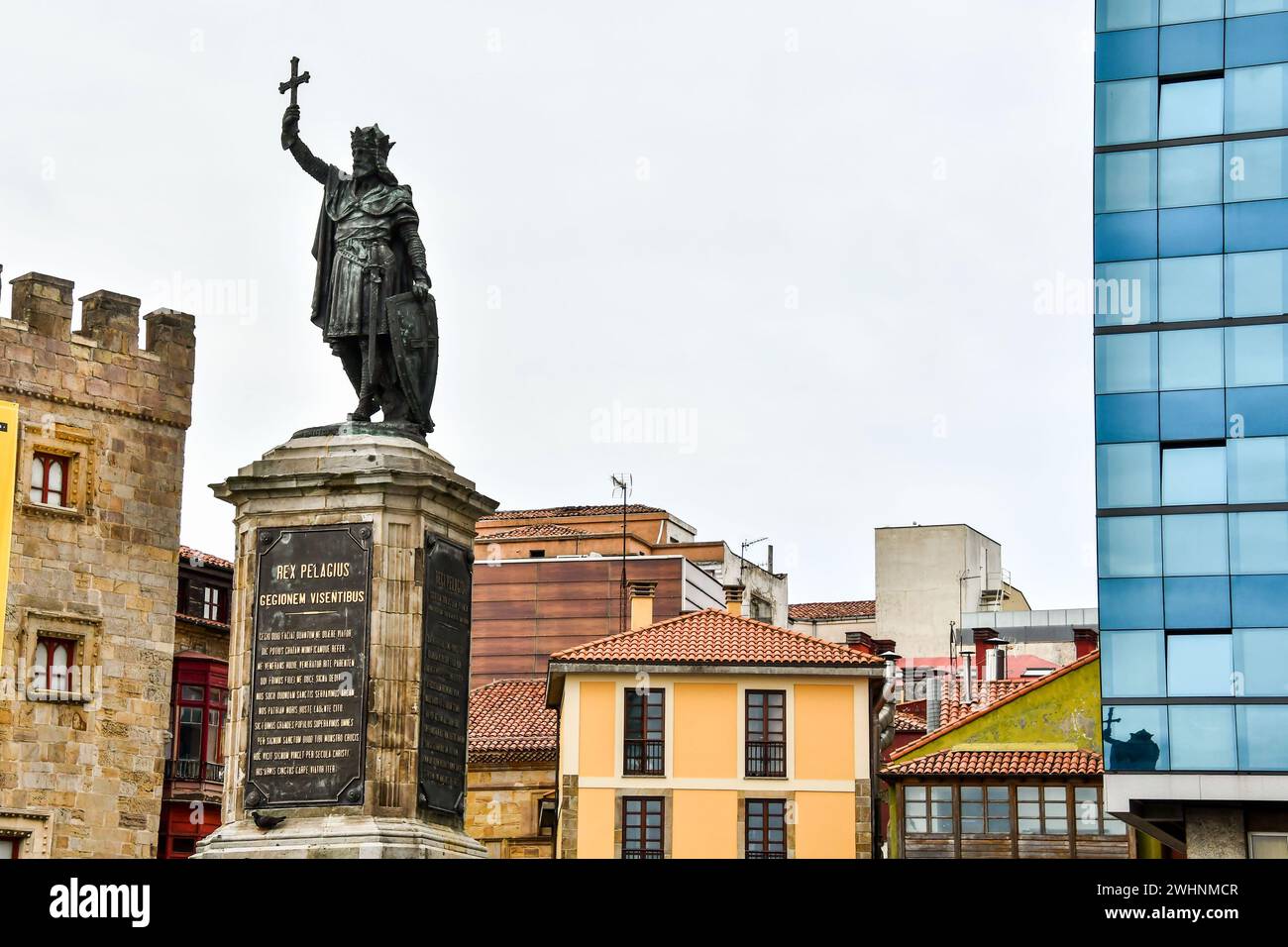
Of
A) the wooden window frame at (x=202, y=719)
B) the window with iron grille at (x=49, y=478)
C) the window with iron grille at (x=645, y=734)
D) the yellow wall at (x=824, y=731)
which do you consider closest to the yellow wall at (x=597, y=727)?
the window with iron grille at (x=645, y=734)

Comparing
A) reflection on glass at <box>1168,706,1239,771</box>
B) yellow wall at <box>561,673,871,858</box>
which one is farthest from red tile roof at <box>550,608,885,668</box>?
reflection on glass at <box>1168,706,1239,771</box>

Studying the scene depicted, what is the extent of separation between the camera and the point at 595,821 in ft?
177

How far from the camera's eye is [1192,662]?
45344 mm

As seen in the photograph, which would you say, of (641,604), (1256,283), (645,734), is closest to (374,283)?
(1256,283)

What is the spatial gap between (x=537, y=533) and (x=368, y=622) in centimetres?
5658

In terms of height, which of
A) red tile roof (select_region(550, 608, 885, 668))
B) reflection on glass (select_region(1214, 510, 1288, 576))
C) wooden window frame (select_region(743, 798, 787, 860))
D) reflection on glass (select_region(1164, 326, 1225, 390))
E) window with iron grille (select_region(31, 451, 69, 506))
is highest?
reflection on glass (select_region(1164, 326, 1225, 390))

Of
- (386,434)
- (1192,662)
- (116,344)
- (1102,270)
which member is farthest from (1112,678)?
(116,344)

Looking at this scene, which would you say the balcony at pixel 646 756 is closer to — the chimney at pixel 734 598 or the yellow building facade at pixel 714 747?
the yellow building facade at pixel 714 747

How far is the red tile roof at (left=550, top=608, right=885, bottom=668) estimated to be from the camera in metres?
54.7

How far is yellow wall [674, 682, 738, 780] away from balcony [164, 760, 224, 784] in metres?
11.9

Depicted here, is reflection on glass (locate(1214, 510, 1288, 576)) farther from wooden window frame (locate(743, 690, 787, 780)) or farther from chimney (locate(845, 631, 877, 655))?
chimney (locate(845, 631, 877, 655))

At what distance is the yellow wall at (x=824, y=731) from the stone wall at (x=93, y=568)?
1507cm
